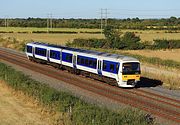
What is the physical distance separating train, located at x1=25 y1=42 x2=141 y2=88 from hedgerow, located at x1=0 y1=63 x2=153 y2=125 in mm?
6156

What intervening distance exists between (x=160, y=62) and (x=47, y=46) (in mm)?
12754

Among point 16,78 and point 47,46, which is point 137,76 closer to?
point 16,78

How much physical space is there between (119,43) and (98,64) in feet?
164

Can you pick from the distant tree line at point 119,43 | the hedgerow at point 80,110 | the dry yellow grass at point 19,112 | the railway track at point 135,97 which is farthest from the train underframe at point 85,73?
the distant tree line at point 119,43

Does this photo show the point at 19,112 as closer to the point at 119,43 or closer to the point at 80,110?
the point at 80,110

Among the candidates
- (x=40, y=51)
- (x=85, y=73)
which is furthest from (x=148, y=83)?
(x=40, y=51)

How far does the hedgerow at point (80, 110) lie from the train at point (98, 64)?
6156 mm

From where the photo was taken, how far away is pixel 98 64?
3356cm

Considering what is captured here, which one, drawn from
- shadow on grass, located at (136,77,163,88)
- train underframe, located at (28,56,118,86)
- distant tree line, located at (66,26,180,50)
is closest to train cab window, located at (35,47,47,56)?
train underframe, located at (28,56,118,86)

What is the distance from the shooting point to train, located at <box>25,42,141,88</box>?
31.0 meters

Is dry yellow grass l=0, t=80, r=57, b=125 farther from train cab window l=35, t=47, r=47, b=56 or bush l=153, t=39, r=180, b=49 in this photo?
bush l=153, t=39, r=180, b=49

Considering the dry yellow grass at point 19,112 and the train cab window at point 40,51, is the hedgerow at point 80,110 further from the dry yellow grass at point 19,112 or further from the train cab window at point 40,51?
the train cab window at point 40,51

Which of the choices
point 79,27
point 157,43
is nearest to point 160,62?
point 157,43

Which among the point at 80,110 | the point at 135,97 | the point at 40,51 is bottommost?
the point at 135,97
